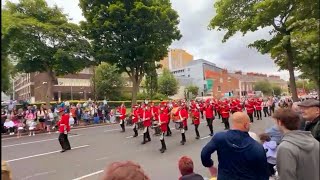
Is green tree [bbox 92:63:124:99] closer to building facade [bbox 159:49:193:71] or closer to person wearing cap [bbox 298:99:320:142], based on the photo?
person wearing cap [bbox 298:99:320:142]

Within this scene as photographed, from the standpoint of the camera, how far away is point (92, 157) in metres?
12.9

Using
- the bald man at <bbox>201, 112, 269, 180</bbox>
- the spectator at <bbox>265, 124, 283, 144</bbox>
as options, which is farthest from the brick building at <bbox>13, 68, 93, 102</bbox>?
the bald man at <bbox>201, 112, 269, 180</bbox>

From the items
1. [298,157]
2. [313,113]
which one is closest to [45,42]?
[313,113]

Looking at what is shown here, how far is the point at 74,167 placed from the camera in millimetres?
11023

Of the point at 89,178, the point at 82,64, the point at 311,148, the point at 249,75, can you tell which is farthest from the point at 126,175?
the point at 249,75

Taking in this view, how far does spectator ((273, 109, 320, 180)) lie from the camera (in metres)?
3.57

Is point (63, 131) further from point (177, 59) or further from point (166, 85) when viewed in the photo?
point (177, 59)

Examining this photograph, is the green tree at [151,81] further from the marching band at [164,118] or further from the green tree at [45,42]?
the marching band at [164,118]

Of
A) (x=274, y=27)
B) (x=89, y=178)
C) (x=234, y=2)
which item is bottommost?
(x=89, y=178)

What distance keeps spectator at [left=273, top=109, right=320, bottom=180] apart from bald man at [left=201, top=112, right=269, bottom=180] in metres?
0.47

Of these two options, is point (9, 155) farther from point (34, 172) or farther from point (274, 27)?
point (274, 27)

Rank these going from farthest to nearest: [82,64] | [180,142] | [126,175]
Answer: [82,64] < [180,142] < [126,175]

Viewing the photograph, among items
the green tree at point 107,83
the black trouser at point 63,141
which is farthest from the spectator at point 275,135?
the green tree at point 107,83

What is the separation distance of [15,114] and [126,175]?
21.8m
